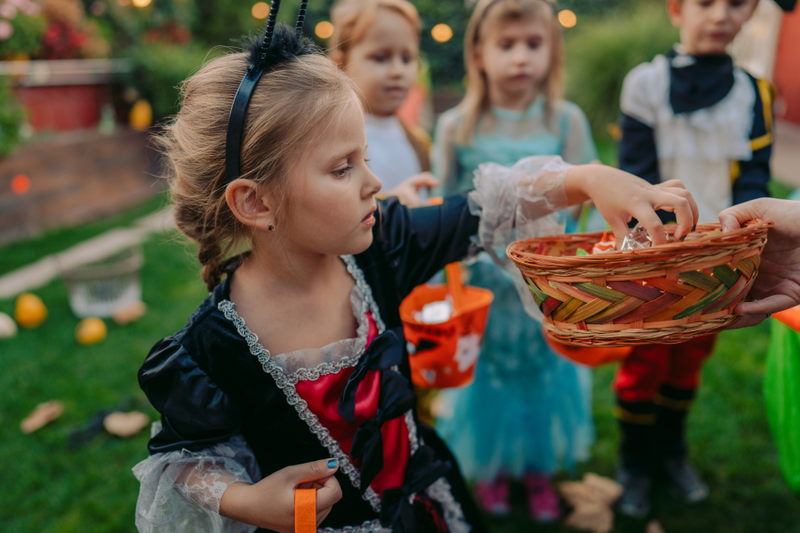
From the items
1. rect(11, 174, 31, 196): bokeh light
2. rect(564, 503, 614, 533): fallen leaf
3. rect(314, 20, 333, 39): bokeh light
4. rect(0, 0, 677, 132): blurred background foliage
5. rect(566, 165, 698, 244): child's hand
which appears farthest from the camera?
rect(0, 0, 677, 132): blurred background foliage

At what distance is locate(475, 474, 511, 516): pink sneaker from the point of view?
2320 millimetres

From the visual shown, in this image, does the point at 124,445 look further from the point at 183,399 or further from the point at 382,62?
the point at 382,62

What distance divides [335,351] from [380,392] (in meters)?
0.14

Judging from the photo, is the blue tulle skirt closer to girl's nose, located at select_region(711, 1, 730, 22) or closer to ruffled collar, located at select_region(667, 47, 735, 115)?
ruffled collar, located at select_region(667, 47, 735, 115)

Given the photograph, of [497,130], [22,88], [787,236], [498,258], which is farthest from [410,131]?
[22,88]

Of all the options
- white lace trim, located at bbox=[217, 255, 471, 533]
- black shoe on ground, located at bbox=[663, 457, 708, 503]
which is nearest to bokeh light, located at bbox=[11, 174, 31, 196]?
white lace trim, located at bbox=[217, 255, 471, 533]

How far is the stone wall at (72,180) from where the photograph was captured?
5.25m

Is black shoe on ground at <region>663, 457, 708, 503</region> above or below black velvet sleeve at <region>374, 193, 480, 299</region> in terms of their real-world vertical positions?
below

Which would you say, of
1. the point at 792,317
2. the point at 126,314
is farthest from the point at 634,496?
the point at 126,314

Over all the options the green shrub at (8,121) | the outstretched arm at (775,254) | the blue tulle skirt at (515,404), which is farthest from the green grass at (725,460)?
the green shrub at (8,121)

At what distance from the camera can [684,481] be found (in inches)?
91.7

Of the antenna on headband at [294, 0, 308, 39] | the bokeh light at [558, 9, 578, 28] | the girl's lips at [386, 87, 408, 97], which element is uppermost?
the bokeh light at [558, 9, 578, 28]

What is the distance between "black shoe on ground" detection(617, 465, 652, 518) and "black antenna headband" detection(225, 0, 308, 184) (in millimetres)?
2022

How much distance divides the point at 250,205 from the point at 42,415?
2355mm
